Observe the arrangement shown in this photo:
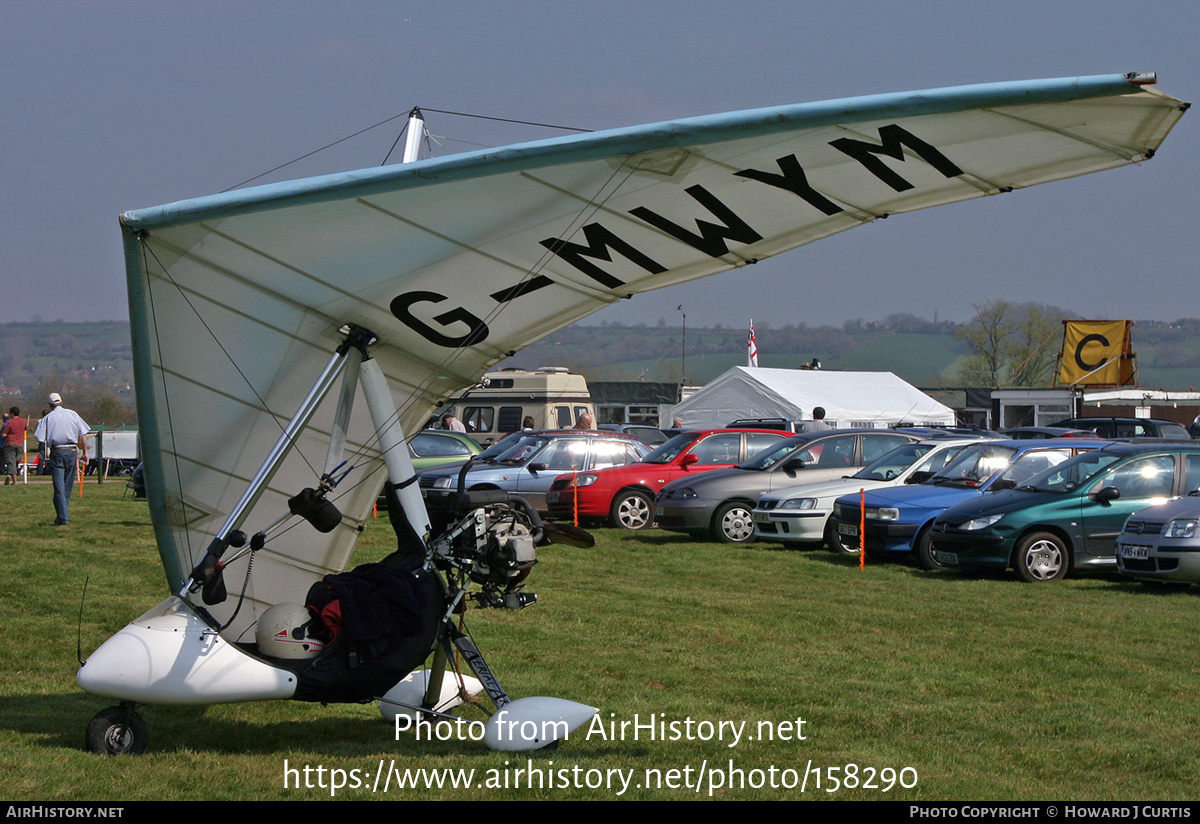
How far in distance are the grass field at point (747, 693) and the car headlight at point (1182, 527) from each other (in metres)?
0.66

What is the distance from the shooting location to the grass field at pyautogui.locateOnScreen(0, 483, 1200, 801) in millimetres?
5645

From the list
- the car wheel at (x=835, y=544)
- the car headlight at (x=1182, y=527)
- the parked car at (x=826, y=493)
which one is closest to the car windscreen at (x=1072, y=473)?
the car headlight at (x=1182, y=527)

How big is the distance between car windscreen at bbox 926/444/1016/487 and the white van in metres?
16.3

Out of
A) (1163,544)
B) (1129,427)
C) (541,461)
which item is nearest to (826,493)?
(1163,544)

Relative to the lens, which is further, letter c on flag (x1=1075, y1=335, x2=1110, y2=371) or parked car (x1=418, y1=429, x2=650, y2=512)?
letter c on flag (x1=1075, y1=335, x2=1110, y2=371)

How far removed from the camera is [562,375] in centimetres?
3294

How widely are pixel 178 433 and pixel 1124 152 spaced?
16.6ft

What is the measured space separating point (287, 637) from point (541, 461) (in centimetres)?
1436

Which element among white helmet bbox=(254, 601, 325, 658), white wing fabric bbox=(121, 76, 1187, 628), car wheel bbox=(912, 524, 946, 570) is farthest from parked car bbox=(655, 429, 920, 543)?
white helmet bbox=(254, 601, 325, 658)

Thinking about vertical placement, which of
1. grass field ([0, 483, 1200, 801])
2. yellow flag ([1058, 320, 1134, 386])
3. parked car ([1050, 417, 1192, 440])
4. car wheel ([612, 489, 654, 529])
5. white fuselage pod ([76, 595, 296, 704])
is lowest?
grass field ([0, 483, 1200, 801])

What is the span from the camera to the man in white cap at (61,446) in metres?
17.5

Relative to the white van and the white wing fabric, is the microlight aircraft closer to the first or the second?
the white wing fabric

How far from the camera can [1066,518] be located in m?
13.6
